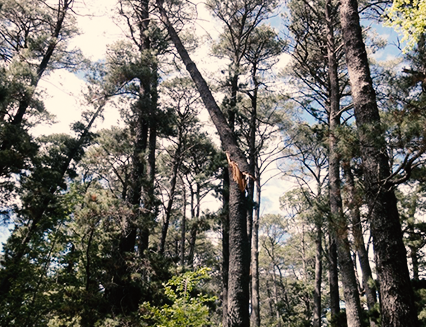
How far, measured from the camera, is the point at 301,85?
420 inches

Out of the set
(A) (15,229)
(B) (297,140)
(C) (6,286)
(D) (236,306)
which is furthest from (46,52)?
(D) (236,306)

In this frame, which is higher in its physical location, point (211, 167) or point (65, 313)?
point (211, 167)

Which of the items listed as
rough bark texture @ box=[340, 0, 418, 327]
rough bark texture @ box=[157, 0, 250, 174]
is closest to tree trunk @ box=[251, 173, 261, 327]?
rough bark texture @ box=[157, 0, 250, 174]

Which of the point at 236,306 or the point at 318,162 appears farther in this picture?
the point at 318,162

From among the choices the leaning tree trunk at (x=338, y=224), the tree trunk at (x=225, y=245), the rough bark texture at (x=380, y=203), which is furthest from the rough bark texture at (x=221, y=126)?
the tree trunk at (x=225, y=245)

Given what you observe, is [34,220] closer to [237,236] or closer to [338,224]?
[237,236]

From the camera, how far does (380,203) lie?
3.05 m

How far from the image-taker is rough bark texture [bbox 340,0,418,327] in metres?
2.67

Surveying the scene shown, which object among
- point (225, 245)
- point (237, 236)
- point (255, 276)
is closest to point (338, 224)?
point (237, 236)

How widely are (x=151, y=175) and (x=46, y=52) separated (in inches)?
310

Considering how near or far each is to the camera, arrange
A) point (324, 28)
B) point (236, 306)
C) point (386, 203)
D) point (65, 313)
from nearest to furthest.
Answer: point (386, 203) → point (236, 306) → point (65, 313) → point (324, 28)

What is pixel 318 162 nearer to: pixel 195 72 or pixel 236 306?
pixel 195 72

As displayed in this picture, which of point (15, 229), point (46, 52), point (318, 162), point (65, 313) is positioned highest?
point (46, 52)

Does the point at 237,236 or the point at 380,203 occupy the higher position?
the point at 380,203
